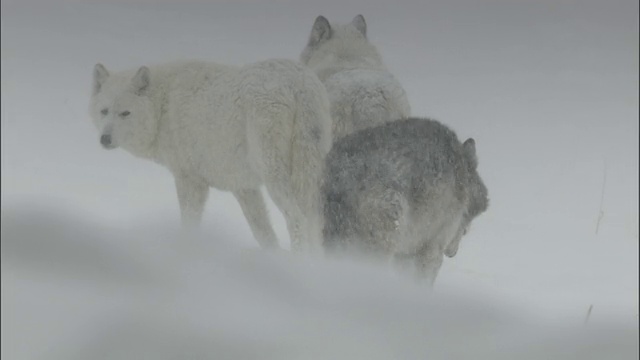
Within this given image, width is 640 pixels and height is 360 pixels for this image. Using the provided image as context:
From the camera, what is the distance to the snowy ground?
1.28 feet

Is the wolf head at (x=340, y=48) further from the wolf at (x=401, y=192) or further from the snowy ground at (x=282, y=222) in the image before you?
the wolf at (x=401, y=192)

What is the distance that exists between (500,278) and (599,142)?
51 cm

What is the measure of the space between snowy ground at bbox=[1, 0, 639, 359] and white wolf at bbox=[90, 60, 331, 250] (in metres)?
0.03

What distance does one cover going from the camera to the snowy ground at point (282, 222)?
389 millimetres

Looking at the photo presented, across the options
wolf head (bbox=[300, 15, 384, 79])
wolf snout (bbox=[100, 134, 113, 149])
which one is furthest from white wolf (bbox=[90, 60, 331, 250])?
wolf head (bbox=[300, 15, 384, 79])

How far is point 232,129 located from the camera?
1295 mm

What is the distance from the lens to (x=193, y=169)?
1.39 metres

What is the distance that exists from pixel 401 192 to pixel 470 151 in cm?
16

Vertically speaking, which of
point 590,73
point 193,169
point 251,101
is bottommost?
point 193,169

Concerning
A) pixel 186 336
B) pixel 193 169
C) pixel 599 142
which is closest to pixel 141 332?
pixel 186 336

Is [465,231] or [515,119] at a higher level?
[515,119]

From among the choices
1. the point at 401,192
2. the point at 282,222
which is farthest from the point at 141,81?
the point at 401,192

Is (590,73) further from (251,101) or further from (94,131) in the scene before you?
(94,131)

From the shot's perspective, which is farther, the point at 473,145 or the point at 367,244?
the point at 473,145
